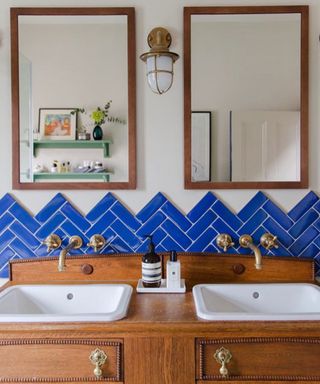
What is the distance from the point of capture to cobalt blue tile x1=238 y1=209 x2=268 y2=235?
5.58ft

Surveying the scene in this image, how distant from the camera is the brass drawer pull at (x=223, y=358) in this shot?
3.83 feet

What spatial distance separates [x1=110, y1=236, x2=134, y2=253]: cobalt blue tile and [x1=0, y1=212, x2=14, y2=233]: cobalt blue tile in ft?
1.56

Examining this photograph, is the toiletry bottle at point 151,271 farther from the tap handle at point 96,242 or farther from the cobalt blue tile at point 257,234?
the cobalt blue tile at point 257,234

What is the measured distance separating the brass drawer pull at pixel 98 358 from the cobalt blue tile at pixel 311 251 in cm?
100

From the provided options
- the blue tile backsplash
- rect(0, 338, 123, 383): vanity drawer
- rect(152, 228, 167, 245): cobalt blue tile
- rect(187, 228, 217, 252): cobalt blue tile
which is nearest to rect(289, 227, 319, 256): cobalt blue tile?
the blue tile backsplash

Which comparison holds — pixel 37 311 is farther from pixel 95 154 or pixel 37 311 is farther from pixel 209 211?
pixel 209 211

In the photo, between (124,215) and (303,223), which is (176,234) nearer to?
(124,215)

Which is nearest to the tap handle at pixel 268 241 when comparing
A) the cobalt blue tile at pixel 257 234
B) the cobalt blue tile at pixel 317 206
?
the cobalt blue tile at pixel 257 234

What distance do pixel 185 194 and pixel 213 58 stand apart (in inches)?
24.4

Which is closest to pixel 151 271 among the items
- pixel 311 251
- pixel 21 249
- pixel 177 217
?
pixel 177 217

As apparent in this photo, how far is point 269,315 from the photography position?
47.3 inches

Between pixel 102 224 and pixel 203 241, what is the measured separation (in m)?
0.46

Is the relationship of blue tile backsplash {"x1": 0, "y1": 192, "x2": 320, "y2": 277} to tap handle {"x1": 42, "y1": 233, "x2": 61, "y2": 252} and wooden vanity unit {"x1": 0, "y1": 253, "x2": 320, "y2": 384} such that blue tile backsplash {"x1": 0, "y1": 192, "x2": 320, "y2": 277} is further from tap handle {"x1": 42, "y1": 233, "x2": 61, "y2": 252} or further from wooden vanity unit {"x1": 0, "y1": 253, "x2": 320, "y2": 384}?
wooden vanity unit {"x1": 0, "y1": 253, "x2": 320, "y2": 384}

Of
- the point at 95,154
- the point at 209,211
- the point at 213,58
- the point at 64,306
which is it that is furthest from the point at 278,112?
the point at 64,306
